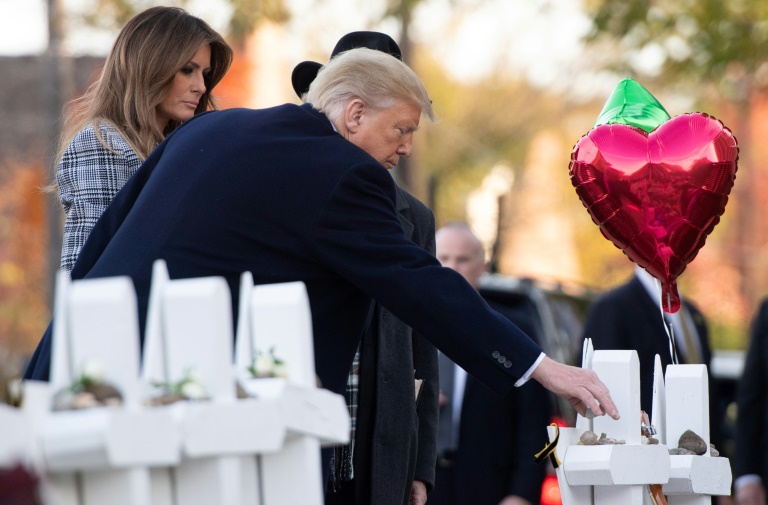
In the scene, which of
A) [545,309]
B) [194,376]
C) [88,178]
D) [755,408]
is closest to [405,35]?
[545,309]

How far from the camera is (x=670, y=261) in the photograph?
4.11 meters

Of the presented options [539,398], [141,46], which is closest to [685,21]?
[539,398]

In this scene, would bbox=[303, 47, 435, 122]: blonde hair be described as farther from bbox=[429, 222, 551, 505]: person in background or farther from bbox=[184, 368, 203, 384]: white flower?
bbox=[429, 222, 551, 505]: person in background

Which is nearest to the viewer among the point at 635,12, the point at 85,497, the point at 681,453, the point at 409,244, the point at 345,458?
the point at 85,497

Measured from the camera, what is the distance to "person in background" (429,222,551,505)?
5922 millimetres

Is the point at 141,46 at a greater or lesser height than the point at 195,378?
greater

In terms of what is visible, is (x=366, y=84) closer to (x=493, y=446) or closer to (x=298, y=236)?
(x=298, y=236)

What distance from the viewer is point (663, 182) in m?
4.08

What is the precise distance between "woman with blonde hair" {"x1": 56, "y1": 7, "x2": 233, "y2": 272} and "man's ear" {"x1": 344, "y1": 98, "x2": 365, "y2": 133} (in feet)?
2.19

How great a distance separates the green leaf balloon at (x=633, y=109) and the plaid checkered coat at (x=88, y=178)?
1480mm

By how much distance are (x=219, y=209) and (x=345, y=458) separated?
1067 millimetres

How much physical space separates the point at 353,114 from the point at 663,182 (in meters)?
1.02

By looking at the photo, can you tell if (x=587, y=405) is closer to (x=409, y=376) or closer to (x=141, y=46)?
(x=409, y=376)

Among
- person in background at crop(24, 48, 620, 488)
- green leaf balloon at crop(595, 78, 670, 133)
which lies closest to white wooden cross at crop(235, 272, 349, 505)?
person in background at crop(24, 48, 620, 488)
